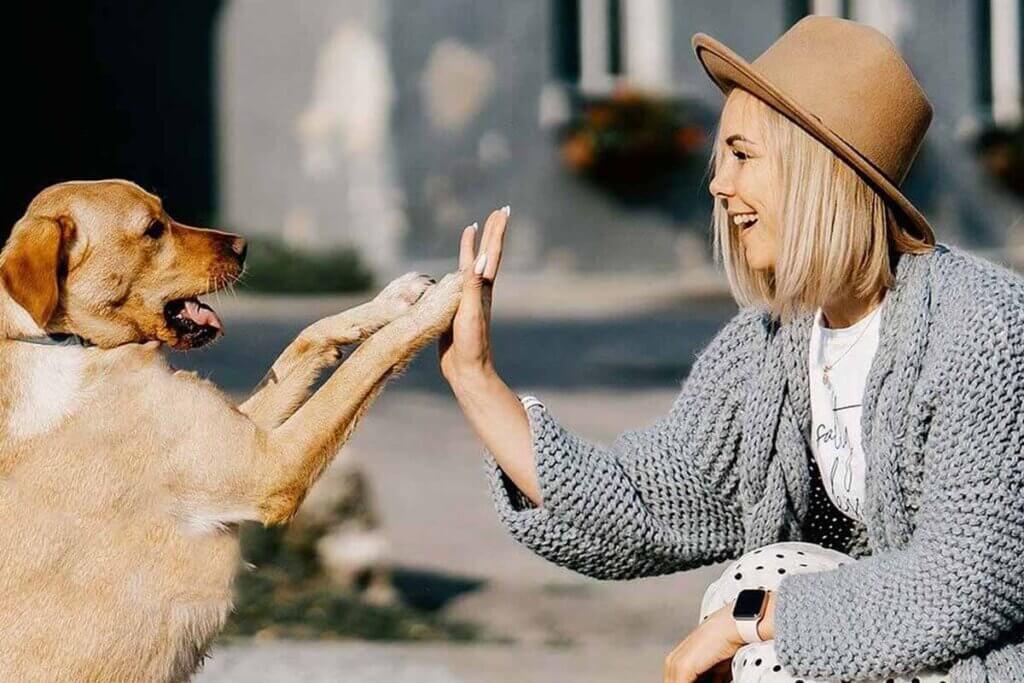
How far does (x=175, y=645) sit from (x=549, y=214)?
11579 mm

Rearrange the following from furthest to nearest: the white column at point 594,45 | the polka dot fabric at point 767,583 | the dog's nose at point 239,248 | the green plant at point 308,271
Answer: the white column at point 594,45 < the green plant at point 308,271 < the dog's nose at point 239,248 < the polka dot fabric at point 767,583

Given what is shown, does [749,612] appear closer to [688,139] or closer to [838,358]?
[838,358]

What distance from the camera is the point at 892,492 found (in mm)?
2773

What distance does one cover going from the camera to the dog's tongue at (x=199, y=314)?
3217 millimetres

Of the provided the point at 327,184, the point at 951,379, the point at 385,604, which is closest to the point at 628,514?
the point at 951,379

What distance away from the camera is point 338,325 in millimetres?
3268

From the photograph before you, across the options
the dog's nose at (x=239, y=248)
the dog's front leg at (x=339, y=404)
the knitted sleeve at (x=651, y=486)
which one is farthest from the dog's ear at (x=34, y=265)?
the knitted sleeve at (x=651, y=486)

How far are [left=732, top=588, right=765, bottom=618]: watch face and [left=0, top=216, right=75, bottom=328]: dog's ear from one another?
1304 millimetres

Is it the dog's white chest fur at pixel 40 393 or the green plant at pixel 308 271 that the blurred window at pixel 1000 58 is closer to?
the green plant at pixel 308 271

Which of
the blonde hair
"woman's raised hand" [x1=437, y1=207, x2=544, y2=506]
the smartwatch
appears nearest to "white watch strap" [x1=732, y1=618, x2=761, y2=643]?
the smartwatch

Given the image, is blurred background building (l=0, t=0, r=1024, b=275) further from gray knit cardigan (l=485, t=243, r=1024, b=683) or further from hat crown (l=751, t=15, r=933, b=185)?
hat crown (l=751, t=15, r=933, b=185)

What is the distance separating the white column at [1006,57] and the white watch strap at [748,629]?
545 inches

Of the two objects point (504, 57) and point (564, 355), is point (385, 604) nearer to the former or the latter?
point (564, 355)

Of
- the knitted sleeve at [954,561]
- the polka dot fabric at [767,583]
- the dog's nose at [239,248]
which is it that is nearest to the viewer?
the knitted sleeve at [954,561]
